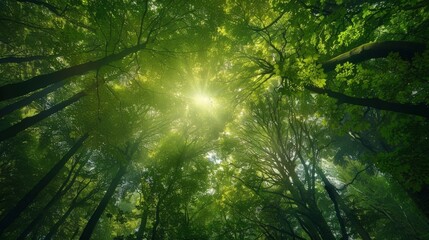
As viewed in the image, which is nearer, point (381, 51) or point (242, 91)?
point (381, 51)

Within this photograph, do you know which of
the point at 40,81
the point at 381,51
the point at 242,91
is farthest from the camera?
the point at 242,91

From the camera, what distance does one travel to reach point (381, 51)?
4039 mm

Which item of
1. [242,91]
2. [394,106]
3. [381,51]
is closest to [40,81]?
[242,91]

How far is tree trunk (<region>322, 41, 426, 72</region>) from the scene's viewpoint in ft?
12.3

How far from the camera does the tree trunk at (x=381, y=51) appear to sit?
147 inches

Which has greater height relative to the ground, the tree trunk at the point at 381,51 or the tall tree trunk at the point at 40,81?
the tall tree trunk at the point at 40,81

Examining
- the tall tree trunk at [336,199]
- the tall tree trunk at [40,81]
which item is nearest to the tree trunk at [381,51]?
the tall tree trunk at [336,199]

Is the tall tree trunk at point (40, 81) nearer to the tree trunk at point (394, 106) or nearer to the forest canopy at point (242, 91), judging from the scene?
the forest canopy at point (242, 91)

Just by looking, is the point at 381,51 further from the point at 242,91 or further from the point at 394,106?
the point at 242,91

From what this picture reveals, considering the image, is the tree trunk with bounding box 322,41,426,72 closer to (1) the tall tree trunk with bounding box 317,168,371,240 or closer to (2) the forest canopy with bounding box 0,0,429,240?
(2) the forest canopy with bounding box 0,0,429,240

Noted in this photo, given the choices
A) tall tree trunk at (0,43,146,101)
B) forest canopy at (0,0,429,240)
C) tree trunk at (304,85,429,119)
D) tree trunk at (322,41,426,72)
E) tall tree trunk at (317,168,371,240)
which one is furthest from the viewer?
tall tree trunk at (0,43,146,101)

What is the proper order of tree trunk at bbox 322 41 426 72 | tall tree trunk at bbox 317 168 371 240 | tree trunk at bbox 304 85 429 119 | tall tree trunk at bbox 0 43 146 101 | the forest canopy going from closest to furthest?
tall tree trunk at bbox 317 168 371 240
tree trunk at bbox 304 85 429 119
tree trunk at bbox 322 41 426 72
the forest canopy
tall tree trunk at bbox 0 43 146 101

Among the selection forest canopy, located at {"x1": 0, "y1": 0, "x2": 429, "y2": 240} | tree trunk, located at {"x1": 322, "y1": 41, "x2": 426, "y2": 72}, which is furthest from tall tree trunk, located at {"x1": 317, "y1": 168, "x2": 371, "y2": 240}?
tree trunk, located at {"x1": 322, "y1": 41, "x2": 426, "y2": 72}

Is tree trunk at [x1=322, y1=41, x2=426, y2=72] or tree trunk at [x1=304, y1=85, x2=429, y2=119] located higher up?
tree trunk at [x1=322, y1=41, x2=426, y2=72]
